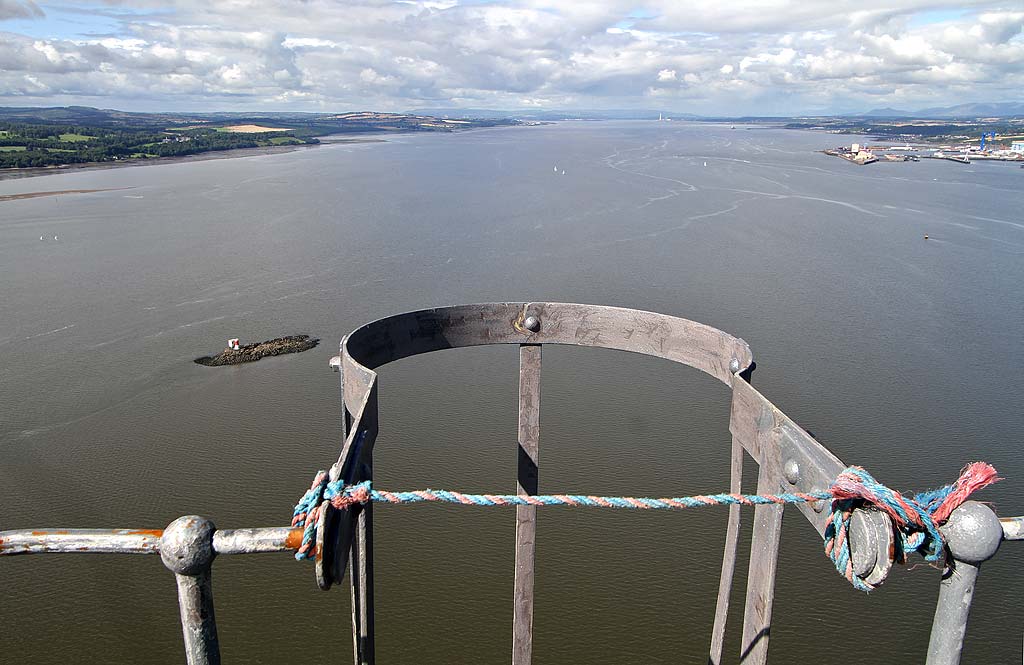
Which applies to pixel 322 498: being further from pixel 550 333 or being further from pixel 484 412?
pixel 484 412

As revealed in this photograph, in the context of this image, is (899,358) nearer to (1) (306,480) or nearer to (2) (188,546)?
(1) (306,480)

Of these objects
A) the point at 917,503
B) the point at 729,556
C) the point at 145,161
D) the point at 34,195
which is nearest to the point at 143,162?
the point at 145,161

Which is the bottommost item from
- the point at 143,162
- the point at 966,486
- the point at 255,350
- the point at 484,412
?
the point at 484,412

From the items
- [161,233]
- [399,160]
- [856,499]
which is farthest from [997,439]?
[399,160]

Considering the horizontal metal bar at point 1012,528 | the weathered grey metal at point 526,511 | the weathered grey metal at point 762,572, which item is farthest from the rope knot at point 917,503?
the weathered grey metal at point 526,511

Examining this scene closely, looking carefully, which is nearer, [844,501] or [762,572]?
[844,501]

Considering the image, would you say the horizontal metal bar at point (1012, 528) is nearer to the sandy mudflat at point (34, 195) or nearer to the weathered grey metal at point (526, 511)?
the weathered grey metal at point (526, 511)

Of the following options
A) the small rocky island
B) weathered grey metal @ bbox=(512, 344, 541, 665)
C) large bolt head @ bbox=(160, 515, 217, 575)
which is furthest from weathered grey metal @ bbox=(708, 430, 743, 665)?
the small rocky island
